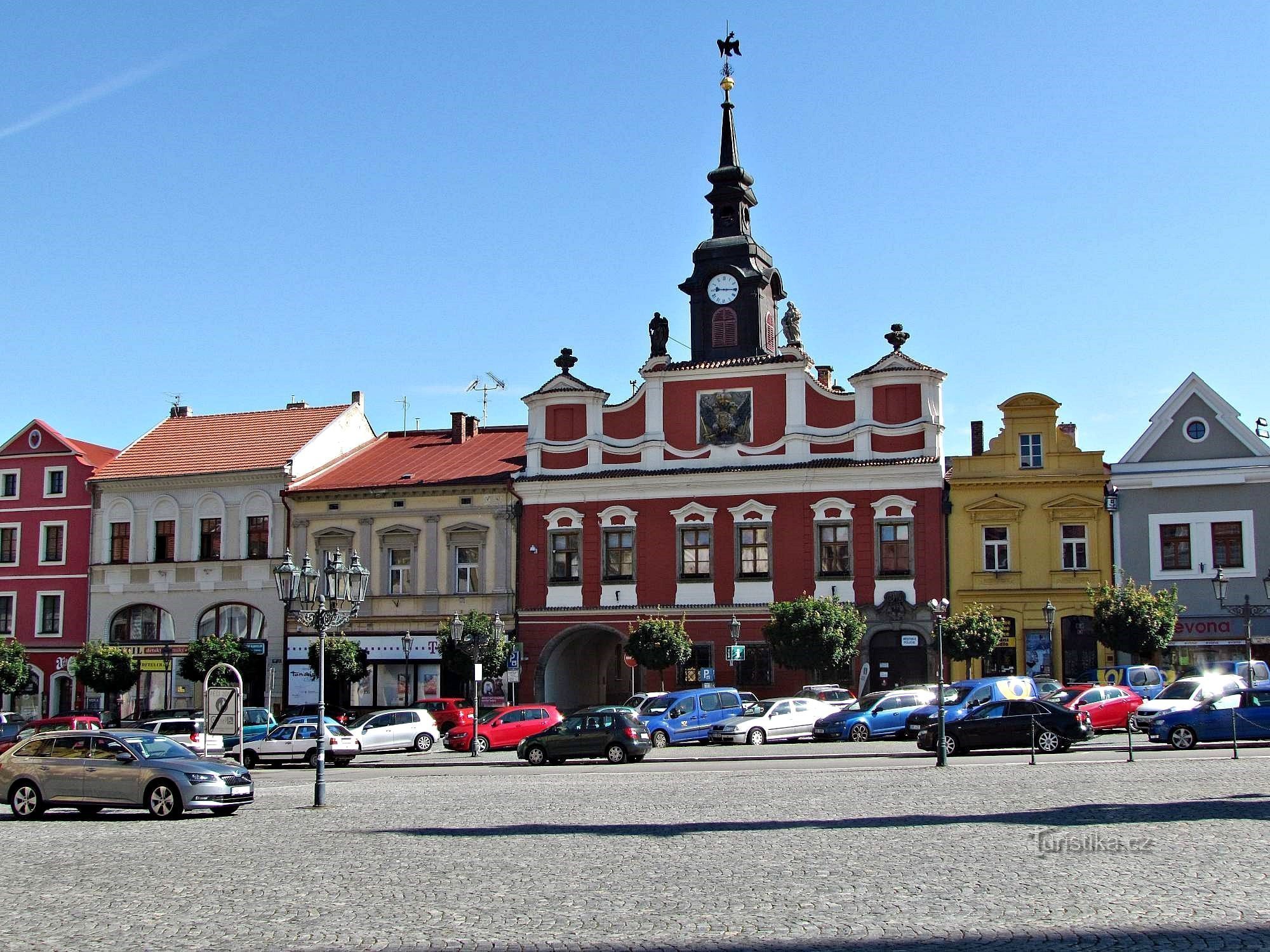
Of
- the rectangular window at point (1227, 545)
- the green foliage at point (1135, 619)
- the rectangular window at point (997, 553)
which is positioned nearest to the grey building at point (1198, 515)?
the rectangular window at point (1227, 545)

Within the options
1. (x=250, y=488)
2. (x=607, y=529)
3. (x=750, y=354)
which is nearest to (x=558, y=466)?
(x=607, y=529)

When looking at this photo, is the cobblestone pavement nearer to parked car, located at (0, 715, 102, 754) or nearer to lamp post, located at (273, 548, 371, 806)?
lamp post, located at (273, 548, 371, 806)

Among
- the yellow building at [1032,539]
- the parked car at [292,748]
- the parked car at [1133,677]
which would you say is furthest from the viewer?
the yellow building at [1032,539]

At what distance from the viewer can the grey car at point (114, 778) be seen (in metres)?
22.2

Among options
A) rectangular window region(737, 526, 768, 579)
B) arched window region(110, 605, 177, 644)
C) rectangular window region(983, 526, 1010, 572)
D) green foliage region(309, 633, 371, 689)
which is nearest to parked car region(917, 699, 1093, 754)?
rectangular window region(983, 526, 1010, 572)

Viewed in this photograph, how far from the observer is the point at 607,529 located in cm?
5281

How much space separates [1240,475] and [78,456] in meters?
45.2

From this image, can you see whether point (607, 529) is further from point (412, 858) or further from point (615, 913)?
point (615, 913)

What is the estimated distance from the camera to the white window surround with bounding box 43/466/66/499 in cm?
5875

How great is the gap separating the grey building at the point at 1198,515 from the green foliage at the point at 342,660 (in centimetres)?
2760

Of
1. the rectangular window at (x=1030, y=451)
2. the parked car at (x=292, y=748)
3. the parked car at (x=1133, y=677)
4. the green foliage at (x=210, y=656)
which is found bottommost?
the parked car at (x=292, y=748)

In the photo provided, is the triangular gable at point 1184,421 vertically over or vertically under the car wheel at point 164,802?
over

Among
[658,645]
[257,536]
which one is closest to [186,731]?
[658,645]

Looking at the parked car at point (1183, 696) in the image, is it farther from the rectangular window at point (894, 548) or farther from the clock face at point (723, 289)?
the clock face at point (723, 289)
